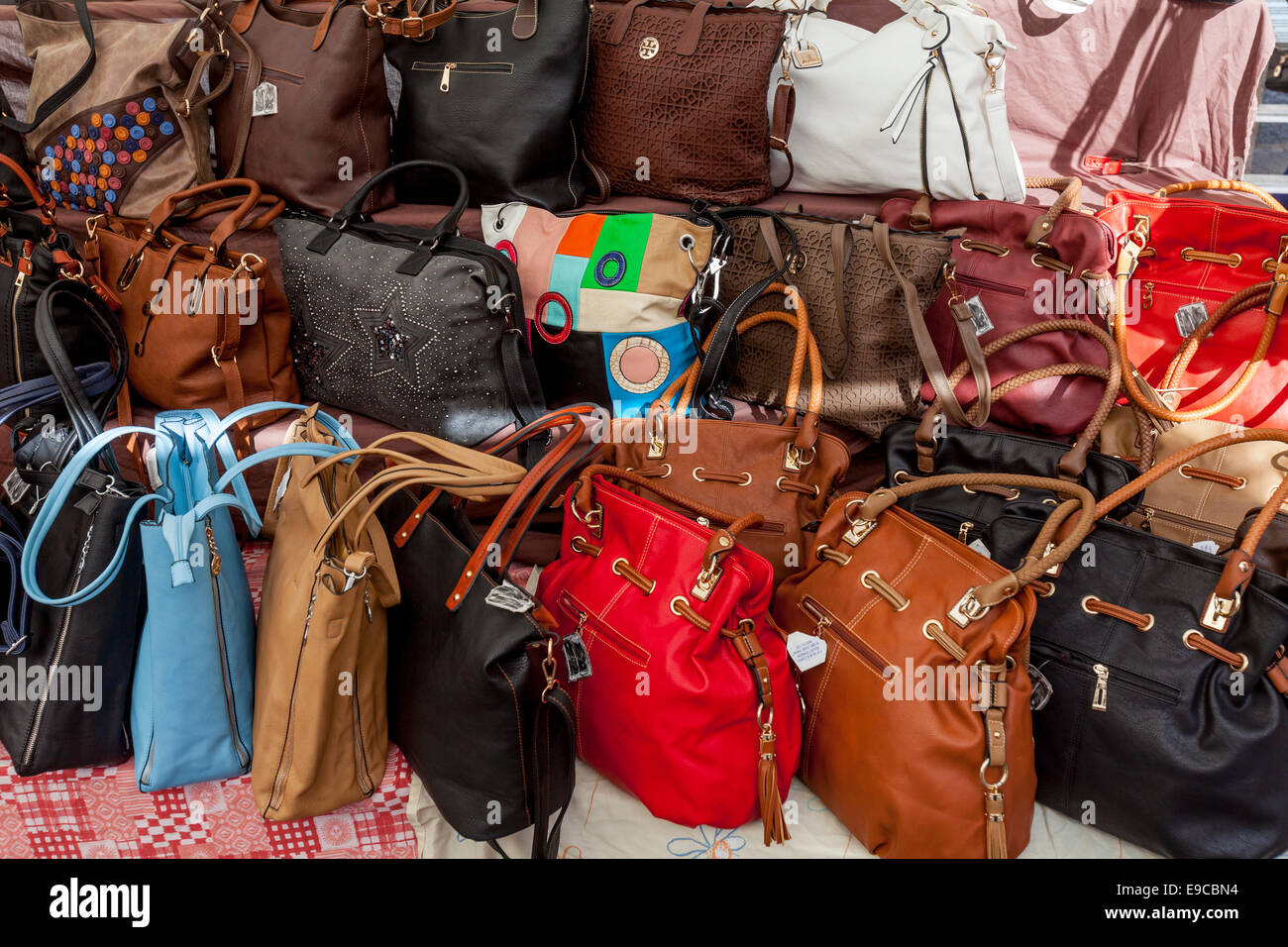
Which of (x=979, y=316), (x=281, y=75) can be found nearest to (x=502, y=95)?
(x=281, y=75)

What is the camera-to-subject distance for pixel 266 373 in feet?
6.73

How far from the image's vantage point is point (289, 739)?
4.45 feet

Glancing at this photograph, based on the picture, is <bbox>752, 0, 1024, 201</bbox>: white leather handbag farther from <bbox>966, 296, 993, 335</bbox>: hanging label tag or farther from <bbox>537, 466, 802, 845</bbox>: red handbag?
<bbox>537, 466, 802, 845</bbox>: red handbag

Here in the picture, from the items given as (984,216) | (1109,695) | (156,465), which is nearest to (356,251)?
(156,465)

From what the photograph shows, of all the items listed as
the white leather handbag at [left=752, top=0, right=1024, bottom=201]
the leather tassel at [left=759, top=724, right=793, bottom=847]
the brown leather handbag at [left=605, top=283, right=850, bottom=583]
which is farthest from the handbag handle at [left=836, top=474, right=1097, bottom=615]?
the white leather handbag at [left=752, top=0, right=1024, bottom=201]

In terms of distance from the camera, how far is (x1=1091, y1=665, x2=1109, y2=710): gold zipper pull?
4.61 ft

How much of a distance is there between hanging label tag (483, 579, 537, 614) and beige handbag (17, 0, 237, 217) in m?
1.47

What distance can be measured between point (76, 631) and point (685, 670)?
939 millimetres

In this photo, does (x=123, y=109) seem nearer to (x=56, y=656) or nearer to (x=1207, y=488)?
(x=56, y=656)

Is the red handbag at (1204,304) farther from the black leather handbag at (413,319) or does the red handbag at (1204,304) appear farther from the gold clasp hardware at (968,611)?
the black leather handbag at (413,319)

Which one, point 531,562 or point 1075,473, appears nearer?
point 1075,473

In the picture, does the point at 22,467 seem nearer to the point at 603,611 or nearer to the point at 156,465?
the point at 156,465

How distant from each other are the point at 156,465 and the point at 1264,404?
1.99 m

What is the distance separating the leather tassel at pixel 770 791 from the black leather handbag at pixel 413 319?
85 cm
